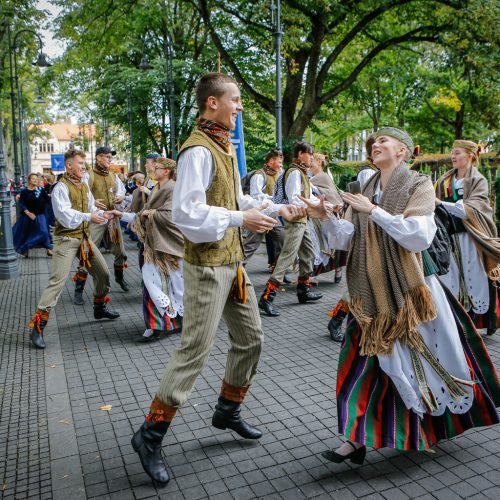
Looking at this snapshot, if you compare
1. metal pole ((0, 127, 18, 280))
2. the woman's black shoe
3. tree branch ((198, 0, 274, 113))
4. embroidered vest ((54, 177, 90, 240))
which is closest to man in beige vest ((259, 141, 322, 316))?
embroidered vest ((54, 177, 90, 240))

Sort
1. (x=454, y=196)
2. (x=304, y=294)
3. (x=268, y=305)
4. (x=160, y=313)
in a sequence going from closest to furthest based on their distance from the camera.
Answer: (x=454, y=196)
(x=160, y=313)
(x=268, y=305)
(x=304, y=294)

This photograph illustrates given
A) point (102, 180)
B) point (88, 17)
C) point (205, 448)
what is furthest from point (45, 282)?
point (88, 17)

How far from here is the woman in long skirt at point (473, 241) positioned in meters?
5.86

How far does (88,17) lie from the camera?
16766 millimetres

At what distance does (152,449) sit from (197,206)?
1438mm

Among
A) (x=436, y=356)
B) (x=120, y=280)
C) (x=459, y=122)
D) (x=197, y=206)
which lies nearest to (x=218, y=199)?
(x=197, y=206)

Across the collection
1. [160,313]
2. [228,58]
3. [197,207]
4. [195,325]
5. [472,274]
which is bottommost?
[160,313]

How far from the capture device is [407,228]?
3.12 metres

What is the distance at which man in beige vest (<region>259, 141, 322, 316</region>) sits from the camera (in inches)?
290

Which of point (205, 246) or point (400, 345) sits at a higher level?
point (205, 246)

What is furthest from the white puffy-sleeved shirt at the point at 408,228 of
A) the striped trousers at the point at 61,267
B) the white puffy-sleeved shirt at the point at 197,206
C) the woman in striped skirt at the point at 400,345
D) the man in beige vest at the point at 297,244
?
the striped trousers at the point at 61,267

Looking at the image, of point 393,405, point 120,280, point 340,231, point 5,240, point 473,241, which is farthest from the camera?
point 5,240

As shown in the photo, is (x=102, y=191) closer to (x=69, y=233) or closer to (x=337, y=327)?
(x=69, y=233)

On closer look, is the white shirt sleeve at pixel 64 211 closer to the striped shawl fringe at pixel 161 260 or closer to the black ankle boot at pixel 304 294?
the striped shawl fringe at pixel 161 260
